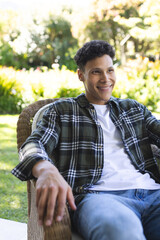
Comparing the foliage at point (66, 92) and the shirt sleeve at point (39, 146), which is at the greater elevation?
the shirt sleeve at point (39, 146)

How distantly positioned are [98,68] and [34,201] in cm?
83

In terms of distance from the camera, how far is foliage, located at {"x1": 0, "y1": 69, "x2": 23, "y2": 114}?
6699 millimetres

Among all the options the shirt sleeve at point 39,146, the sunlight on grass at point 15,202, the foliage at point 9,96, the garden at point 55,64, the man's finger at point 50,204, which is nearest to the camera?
the man's finger at point 50,204

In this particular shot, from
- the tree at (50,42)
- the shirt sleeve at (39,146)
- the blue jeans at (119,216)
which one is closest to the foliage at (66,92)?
the shirt sleeve at (39,146)

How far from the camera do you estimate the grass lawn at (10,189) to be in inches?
101

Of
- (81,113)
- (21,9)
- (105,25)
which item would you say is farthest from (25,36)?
(81,113)

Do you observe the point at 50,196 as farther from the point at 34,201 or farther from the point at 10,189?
the point at 10,189

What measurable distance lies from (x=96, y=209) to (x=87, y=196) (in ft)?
0.63

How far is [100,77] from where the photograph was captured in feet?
5.60

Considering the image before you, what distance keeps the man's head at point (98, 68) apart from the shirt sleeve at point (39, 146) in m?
0.30

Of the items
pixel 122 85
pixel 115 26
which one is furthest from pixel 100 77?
pixel 115 26

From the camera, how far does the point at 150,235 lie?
4.23 feet

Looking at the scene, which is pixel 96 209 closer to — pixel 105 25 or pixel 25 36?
pixel 105 25

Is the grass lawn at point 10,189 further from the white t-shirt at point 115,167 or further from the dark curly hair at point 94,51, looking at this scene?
the dark curly hair at point 94,51
